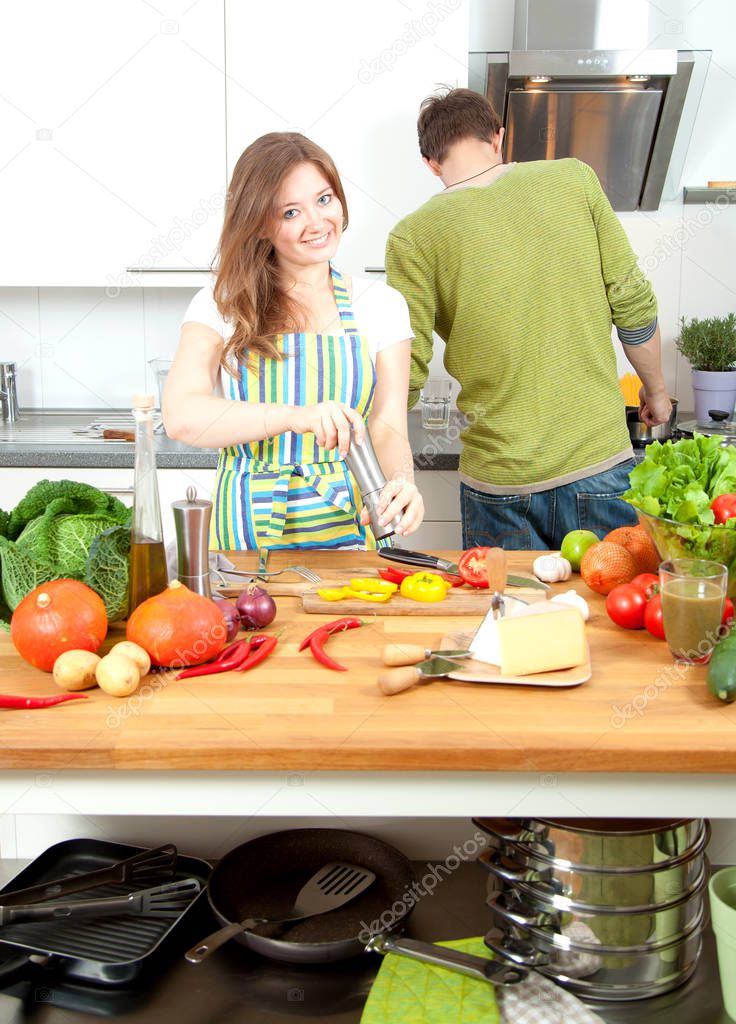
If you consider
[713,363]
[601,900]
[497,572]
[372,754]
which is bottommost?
[601,900]

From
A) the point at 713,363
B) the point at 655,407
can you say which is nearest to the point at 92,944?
the point at 655,407

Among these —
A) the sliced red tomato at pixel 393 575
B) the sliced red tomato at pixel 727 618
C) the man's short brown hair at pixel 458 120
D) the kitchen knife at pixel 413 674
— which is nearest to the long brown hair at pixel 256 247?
the sliced red tomato at pixel 393 575

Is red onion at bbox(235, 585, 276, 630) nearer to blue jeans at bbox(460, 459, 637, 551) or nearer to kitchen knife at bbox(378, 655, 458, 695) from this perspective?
kitchen knife at bbox(378, 655, 458, 695)

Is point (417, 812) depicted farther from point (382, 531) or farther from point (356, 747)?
point (382, 531)

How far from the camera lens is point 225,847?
1423mm

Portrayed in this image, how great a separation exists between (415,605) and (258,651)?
28 cm

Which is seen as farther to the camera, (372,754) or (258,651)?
(258,651)

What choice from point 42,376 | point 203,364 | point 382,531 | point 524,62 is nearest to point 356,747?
point 382,531

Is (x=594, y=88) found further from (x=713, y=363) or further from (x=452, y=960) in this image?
(x=452, y=960)

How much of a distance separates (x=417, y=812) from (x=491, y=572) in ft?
1.42

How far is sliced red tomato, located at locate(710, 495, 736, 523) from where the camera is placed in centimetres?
136

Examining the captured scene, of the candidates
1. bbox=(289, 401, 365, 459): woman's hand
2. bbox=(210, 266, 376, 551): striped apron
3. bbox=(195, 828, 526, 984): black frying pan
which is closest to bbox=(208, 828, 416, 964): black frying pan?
bbox=(195, 828, 526, 984): black frying pan

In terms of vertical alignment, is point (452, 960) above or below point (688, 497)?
below

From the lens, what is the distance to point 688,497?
4.53ft
